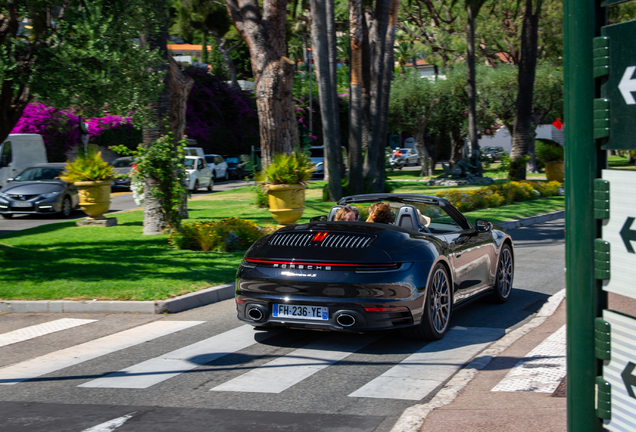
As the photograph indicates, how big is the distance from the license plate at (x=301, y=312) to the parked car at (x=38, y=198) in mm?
16507

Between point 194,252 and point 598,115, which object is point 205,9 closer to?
point 194,252

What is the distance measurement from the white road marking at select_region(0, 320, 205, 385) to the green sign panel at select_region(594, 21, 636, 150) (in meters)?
5.00

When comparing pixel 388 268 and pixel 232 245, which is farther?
pixel 232 245

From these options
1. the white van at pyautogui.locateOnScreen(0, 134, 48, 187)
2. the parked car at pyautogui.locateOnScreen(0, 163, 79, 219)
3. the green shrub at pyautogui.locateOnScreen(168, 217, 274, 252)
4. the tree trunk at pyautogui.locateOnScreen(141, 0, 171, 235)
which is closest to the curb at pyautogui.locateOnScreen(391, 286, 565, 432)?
the green shrub at pyautogui.locateOnScreen(168, 217, 274, 252)

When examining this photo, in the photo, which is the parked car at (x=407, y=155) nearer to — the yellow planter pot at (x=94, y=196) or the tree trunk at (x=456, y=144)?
the tree trunk at (x=456, y=144)

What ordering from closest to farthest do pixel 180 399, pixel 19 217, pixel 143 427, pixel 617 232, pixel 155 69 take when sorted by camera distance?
pixel 617 232 < pixel 143 427 < pixel 180 399 < pixel 155 69 < pixel 19 217

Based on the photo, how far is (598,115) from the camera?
283cm

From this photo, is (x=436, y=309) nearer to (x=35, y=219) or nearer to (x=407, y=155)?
(x=35, y=219)

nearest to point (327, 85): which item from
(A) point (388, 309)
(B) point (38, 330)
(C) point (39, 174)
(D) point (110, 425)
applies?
(C) point (39, 174)

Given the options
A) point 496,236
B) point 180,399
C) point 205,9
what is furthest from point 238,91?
point 180,399

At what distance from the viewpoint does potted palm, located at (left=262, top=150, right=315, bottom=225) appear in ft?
52.0

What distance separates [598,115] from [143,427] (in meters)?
3.40

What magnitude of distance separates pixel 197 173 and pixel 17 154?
8.82 m

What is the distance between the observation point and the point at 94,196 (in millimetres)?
17125
